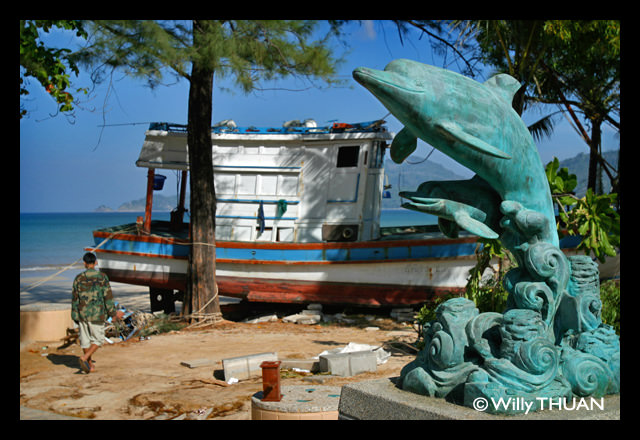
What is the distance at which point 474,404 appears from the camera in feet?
12.1

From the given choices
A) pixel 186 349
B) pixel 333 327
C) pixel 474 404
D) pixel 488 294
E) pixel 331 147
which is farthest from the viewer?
pixel 331 147

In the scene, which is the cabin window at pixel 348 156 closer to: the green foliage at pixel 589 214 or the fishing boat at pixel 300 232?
the fishing boat at pixel 300 232

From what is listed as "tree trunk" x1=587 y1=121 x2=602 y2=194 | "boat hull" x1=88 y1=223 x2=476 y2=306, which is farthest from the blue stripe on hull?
"tree trunk" x1=587 y1=121 x2=602 y2=194

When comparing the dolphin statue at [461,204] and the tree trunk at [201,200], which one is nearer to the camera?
the dolphin statue at [461,204]

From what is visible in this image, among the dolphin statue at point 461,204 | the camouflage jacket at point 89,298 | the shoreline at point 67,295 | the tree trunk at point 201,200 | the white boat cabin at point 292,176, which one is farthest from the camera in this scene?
the shoreline at point 67,295

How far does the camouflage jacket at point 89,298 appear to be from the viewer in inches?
316

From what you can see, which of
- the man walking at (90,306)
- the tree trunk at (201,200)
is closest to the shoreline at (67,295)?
the tree trunk at (201,200)

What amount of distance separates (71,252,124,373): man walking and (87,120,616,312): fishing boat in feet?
15.0

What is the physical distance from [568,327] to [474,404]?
1059mm

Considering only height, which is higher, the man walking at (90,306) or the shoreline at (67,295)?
the man walking at (90,306)

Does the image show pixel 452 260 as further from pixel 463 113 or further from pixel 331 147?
pixel 463 113

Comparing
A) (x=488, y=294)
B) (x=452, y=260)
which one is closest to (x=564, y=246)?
(x=452, y=260)

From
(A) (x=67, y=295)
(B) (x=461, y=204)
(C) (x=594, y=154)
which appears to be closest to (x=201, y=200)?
(B) (x=461, y=204)

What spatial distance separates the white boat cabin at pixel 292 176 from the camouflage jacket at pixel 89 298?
16.9ft
